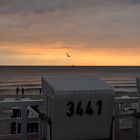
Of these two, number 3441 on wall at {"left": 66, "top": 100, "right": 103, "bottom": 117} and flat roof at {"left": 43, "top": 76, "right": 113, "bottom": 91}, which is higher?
flat roof at {"left": 43, "top": 76, "right": 113, "bottom": 91}

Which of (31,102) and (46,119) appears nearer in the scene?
(46,119)

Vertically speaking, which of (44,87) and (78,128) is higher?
(44,87)

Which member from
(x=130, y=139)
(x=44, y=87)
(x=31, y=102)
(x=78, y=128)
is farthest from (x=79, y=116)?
(x=130, y=139)

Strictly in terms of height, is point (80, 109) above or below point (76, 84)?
below

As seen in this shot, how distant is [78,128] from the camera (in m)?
6.60

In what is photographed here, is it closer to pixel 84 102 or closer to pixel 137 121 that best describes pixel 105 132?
pixel 84 102

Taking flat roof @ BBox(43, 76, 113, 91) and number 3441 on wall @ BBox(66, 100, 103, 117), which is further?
flat roof @ BBox(43, 76, 113, 91)

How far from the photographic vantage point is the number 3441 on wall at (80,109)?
649cm

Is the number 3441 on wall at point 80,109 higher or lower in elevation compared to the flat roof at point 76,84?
lower

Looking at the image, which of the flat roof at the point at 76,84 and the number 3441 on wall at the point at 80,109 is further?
the flat roof at the point at 76,84

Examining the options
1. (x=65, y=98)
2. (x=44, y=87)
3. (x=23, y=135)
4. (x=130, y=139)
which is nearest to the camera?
(x=65, y=98)

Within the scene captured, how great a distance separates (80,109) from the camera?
6.54 meters

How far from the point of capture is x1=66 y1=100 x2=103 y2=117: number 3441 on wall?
6488mm

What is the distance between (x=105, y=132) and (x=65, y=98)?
792 mm
